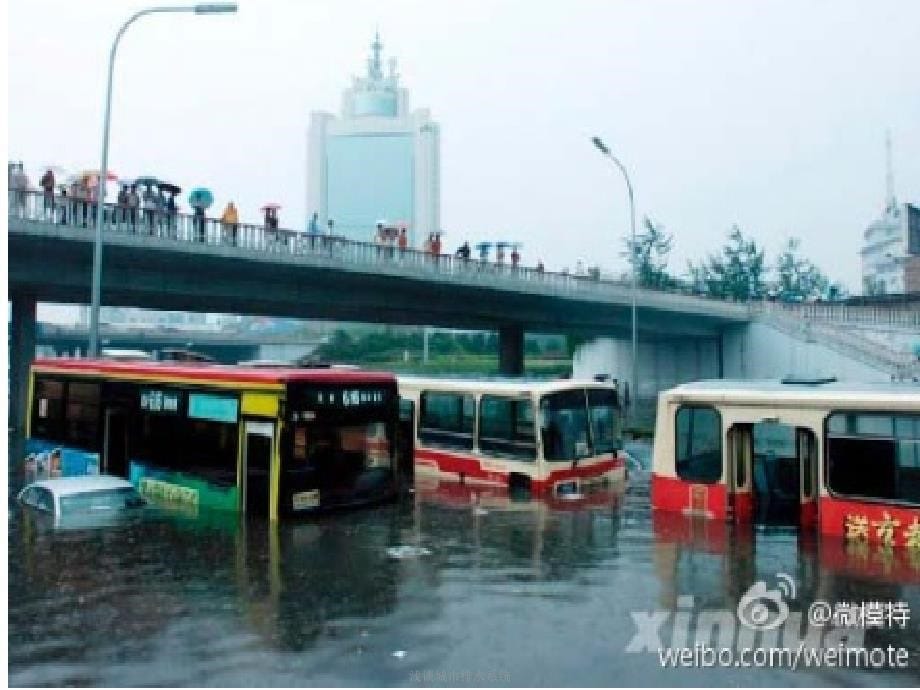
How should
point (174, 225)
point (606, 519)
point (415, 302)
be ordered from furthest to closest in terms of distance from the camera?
point (415, 302) → point (174, 225) → point (606, 519)

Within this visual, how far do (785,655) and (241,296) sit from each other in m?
27.5

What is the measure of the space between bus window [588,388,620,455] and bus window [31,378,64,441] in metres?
10.6

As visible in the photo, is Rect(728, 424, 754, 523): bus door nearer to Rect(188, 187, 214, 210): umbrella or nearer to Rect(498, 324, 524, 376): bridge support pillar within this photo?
Rect(188, 187, 214, 210): umbrella

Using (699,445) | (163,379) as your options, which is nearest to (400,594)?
(699,445)

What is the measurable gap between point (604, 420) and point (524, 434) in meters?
1.73

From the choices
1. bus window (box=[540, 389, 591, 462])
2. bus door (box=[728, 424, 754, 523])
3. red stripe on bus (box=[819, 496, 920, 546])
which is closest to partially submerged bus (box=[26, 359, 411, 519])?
bus window (box=[540, 389, 591, 462])

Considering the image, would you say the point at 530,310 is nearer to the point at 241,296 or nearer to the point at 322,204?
the point at 241,296

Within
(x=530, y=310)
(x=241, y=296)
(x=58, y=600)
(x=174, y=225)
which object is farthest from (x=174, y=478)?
(x=530, y=310)

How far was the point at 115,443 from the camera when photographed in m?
17.0

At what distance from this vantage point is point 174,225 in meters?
27.3

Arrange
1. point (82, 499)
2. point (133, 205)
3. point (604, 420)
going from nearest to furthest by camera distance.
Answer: point (82, 499) < point (604, 420) < point (133, 205)

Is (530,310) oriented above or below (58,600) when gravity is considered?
above

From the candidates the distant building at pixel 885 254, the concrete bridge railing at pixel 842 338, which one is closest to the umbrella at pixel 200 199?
the concrete bridge railing at pixel 842 338

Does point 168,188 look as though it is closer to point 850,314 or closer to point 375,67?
point 850,314
